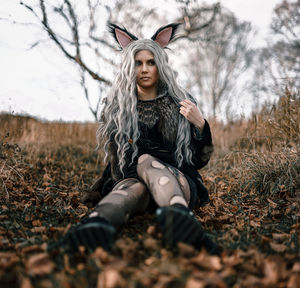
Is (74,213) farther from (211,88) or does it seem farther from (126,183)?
(211,88)

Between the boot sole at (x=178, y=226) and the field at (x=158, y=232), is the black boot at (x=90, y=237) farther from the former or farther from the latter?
the boot sole at (x=178, y=226)

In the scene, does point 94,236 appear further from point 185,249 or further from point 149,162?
point 149,162

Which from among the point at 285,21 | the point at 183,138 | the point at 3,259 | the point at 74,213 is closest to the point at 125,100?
the point at 183,138

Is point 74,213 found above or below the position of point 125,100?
below

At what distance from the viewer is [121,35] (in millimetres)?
2213

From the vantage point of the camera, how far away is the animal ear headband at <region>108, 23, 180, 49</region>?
221 cm

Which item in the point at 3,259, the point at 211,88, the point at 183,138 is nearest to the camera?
the point at 3,259

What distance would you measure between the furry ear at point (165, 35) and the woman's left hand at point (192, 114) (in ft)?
2.04

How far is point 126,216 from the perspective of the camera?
1.52 metres

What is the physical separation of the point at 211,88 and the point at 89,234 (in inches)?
520

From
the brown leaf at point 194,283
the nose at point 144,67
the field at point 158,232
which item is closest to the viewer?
the brown leaf at point 194,283

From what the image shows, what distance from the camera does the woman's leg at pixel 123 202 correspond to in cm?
140

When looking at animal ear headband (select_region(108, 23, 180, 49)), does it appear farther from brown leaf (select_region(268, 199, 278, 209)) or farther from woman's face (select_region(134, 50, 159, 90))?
brown leaf (select_region(268, 199, 278, 209))

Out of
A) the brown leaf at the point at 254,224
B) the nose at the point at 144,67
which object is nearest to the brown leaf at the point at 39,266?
the brown leaf at the point at 254,224
